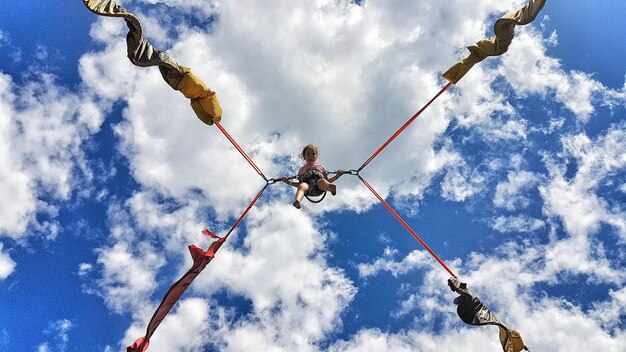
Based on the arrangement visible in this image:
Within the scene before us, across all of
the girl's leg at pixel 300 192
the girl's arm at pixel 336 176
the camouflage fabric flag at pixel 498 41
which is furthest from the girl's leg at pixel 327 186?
the camouflage fabric flag at pixel 498 41

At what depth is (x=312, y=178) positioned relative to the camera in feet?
36.9

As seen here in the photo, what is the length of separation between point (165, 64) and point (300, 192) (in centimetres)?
393

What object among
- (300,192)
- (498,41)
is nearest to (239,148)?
(300,192)

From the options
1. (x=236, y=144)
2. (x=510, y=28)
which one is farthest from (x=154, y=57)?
(x=510, y=28)

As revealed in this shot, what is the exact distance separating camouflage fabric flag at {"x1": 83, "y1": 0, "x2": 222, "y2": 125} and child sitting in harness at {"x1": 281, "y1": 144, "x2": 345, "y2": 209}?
244 centimetres

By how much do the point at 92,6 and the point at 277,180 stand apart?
17.2 ft

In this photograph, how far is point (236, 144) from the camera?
10250 mm

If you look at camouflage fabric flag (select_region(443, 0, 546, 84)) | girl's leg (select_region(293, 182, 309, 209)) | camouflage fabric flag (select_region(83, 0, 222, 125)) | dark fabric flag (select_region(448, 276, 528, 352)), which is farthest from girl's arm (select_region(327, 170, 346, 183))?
dark fabric flag (select_region(448, 276, 528, 352))

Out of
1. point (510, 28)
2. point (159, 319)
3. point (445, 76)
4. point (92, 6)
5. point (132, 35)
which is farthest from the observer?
point (445, 76)

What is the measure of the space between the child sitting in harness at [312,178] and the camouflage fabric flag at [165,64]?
244cm

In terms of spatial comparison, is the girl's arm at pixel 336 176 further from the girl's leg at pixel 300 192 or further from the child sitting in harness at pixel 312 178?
the girl's leg at pixel 300 192

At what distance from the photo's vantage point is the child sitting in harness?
10.8 metres

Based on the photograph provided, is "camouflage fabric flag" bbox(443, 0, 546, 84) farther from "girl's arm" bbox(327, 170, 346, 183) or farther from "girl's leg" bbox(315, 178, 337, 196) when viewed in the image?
"girl's leg" bbox(315, 178, 337, 196)

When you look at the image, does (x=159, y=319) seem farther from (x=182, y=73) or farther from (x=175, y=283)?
(x=182, y=73)
